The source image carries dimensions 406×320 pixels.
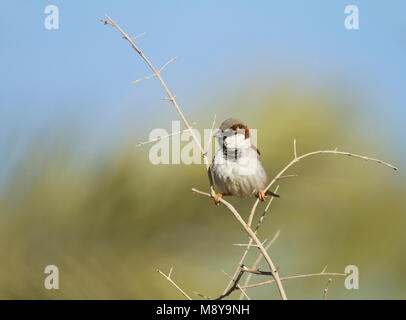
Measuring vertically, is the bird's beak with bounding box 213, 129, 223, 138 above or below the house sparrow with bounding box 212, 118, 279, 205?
above

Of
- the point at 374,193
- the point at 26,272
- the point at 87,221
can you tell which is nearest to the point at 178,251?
the point at 87,221

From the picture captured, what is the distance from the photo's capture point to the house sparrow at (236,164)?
3734 mm

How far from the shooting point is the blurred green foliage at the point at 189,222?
14.2 ft

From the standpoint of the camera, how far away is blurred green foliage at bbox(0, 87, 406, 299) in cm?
432

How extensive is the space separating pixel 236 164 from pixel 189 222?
2.98 feet

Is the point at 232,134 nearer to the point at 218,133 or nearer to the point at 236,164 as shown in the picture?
the point at 218,133

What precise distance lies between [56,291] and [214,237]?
1.28 meters

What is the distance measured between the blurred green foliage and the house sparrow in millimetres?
657

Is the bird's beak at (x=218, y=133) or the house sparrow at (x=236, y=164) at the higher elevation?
the bird's beak at (x=218, y=133)

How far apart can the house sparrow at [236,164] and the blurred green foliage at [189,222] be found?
25.9 inches

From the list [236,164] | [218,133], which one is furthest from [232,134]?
[236,164]

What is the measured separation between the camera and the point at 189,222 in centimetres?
452
